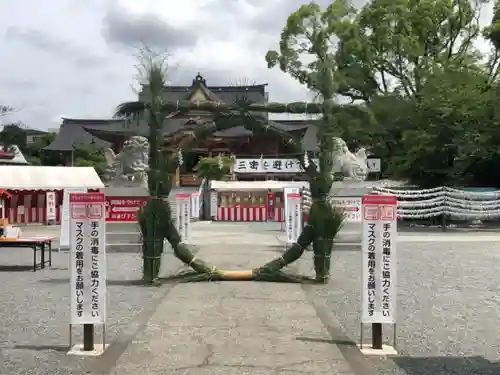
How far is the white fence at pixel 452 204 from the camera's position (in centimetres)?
2567

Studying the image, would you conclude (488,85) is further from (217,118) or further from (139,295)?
(139,295)

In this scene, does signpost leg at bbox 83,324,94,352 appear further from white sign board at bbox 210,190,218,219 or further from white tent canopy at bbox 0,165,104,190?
white sign board at bbox 210,190,218,219

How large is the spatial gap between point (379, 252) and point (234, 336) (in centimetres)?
181

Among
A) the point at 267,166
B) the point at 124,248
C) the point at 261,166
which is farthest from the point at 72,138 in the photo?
the point at 124,248

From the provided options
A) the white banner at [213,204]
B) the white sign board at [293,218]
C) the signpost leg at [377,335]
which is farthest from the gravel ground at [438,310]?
the white banner at [213,204]


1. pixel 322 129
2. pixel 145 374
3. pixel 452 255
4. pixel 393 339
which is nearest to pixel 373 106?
pixel 452 255

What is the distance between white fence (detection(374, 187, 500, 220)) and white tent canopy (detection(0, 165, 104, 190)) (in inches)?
532

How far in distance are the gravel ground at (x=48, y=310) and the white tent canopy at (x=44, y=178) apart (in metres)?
13.7

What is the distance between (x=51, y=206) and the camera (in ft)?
96.8

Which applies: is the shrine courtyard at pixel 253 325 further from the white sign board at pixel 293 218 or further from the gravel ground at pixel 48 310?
the white sign board at pixel 293 218

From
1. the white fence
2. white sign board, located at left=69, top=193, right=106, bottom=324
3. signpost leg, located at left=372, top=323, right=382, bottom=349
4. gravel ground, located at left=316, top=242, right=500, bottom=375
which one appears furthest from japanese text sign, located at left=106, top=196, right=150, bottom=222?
the white fence

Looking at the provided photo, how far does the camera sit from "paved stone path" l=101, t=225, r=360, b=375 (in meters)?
5.63

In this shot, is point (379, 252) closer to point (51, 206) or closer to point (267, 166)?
point (51, 206)

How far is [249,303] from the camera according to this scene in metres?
8.78
